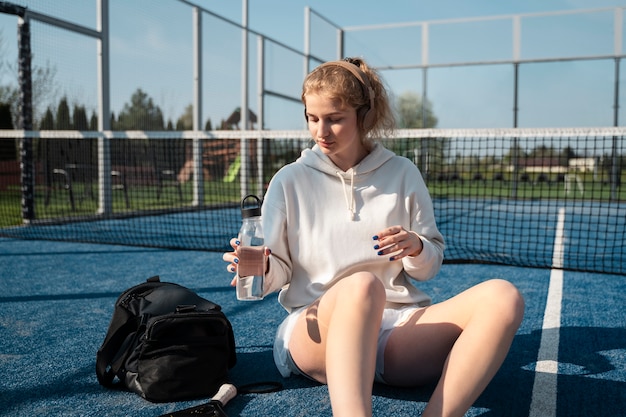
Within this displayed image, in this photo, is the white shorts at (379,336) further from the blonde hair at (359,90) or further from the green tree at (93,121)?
the green tree at (93,121)

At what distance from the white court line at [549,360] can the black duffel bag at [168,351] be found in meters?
1.21

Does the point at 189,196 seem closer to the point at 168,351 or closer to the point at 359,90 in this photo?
the point at 168,351

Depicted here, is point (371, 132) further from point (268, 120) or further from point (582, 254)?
point (268, 120)

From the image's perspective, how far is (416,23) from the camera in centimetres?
1712

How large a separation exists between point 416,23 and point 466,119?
3.00 meters

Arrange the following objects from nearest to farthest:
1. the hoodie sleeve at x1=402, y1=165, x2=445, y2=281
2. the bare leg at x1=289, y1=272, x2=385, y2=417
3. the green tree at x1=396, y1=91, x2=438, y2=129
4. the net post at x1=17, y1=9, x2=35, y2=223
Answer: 1. the bare leg at x1=289, y1=272, x2=385, y2=417
2. the hoodie sleeve at x1=402, y1=165, x2=445, y2=281
3. the net post at x1=17, y1=9, x2=35, y2=223
4. the green tree at x1=396, y1=91, x2=438, y2=129

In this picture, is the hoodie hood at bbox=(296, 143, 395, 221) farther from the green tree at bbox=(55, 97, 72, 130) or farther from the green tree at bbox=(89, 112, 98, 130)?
the green tree at bbox=(89, 112, 98, 130)

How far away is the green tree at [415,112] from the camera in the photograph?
1719 cm

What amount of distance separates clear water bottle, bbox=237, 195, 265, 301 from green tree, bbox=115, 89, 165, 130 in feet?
27.8

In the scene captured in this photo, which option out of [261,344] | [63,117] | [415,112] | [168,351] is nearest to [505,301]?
[168,351]

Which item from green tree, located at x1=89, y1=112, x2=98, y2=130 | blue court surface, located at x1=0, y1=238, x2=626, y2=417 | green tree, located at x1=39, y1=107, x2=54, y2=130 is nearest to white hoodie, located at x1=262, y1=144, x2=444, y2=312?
blue court surface, located at x1=0, y1=238, x2=626, y2=417

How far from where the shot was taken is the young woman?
198 cm

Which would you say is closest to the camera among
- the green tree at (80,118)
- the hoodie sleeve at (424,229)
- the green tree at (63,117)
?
the hoodie sleeve at (424,229)

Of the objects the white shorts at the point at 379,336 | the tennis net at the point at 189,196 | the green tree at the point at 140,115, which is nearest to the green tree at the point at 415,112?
the tennis net at the point at 189,196
